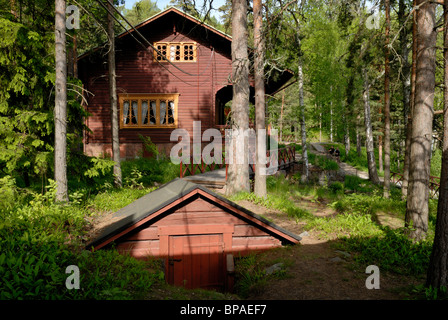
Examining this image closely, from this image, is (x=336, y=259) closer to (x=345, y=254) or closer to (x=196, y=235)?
(x=345, y=254)

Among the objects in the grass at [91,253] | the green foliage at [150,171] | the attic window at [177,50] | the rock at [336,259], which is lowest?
the rock at [336,259]

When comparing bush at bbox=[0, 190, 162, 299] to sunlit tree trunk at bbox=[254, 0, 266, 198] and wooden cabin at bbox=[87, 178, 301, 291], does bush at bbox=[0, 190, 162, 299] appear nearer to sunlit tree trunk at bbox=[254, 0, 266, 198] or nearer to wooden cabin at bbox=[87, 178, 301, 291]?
wooden cabin at bbox=[87, 178, 301, 291]

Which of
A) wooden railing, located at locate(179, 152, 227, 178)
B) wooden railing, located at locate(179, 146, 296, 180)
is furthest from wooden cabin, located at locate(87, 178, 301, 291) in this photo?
wooden railing, located at locate(179, 152, 227, 178)

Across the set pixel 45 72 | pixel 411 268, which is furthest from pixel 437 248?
pixel 45 72

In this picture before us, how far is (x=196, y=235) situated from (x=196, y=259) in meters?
0.57

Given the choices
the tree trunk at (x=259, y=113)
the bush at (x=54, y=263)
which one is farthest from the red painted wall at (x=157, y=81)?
the bush at (x=54, y=263)

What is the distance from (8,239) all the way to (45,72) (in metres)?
5.09

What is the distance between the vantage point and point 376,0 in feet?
23.8

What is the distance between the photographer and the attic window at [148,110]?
1886 cm

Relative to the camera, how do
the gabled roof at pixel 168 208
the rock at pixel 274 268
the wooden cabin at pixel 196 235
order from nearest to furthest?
the gabled roof at pixel 168 208, the rock at pixel 274 268, the wooden cabin at pixel 196 235

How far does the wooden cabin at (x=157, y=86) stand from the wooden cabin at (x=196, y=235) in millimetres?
12541

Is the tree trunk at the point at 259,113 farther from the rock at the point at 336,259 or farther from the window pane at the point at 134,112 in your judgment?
the window pane at the point at 134,112

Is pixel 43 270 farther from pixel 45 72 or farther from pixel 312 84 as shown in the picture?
pixel 312 84

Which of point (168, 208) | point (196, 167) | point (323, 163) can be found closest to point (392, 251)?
point (168, 208)
